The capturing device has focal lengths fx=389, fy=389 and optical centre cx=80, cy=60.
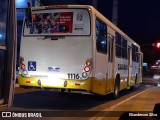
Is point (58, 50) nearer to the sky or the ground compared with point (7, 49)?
nearer to the sky

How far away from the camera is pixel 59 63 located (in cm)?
1282

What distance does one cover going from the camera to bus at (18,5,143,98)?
1252 centimetres

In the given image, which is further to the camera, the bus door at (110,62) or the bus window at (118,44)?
the bus window at (118,44)

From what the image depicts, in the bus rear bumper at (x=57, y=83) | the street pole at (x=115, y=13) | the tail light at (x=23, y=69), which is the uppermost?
the street pole at (x=115, y=13)

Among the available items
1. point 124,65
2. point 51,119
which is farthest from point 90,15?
point 124,65

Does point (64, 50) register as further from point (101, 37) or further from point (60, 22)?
→ point (101, 37)

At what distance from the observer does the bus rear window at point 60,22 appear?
12.8 m

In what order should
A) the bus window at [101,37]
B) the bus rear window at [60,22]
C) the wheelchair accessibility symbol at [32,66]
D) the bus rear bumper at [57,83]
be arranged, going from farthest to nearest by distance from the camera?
the bus window at [101,37]
the wheelchair accessibility symbol at [32,66]
the bus rear window at [60,22]
the bus rear bumper at [57,83]

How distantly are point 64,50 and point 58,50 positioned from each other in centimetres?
22

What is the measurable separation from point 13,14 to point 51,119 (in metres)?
4.37

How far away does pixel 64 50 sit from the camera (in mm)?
12797

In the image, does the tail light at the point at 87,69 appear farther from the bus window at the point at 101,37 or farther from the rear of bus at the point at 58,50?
the bus window at the point at 101,37

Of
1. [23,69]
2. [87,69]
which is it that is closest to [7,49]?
[87,69]

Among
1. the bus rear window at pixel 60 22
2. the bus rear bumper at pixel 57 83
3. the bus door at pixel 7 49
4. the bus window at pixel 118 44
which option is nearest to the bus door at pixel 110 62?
the bus window at pixel 118 44
